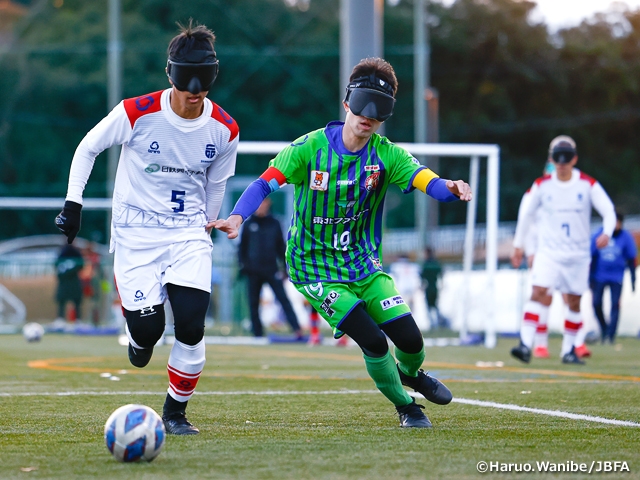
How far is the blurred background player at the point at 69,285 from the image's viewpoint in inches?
864

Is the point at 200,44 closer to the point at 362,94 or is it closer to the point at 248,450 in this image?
the point at 362,94

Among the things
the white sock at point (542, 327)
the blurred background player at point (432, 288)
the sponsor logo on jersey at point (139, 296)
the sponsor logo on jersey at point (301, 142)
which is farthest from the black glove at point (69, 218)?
the blurred background player at point (432, 288)

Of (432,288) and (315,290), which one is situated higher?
(315,290)

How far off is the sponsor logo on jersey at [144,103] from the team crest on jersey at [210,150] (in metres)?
0.38

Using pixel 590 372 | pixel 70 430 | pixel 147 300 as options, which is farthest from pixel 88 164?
pixel 590 372

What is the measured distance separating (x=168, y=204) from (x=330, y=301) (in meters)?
1.03

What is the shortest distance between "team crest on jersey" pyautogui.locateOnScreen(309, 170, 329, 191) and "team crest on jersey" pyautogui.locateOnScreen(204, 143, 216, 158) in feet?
1.84

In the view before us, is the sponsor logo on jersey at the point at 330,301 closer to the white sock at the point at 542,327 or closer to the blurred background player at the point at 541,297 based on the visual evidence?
the blurred background player at the point at 541,297

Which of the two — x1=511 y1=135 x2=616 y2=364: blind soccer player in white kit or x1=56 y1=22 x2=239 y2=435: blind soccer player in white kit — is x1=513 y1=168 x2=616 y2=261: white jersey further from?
x1=56 y1=22 x2=239 y2=435: blind soccer player in white kit

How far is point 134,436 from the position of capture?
4.89 meters

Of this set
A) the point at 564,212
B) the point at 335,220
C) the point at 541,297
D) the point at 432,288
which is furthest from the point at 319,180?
the point at 432,288

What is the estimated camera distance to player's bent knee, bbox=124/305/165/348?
605 cm

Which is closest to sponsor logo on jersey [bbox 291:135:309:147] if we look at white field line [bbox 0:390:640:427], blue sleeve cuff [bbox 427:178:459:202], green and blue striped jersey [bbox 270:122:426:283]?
green and blue striped jersey [bbox 270:122:426:283]

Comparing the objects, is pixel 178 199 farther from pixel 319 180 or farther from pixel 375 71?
pixel 375 71
